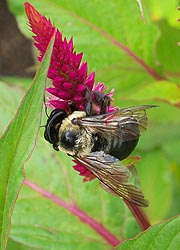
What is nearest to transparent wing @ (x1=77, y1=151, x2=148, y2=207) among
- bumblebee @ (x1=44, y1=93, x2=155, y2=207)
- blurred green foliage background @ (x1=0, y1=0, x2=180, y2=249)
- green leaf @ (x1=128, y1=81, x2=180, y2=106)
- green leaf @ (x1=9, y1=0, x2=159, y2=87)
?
bumblebee @ (x1=44, y1=93, x2=155, y2=207)

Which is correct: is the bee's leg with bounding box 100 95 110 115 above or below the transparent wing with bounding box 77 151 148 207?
above

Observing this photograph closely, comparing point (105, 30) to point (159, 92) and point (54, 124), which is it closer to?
point (159, 92)

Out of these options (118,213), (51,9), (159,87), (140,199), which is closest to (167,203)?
(118,213)

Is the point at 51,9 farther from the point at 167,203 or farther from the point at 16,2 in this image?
the point at 167,203

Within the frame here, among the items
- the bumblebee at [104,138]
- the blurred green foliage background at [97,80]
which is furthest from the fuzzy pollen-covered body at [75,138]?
the blurred green foliage background at [97,80]

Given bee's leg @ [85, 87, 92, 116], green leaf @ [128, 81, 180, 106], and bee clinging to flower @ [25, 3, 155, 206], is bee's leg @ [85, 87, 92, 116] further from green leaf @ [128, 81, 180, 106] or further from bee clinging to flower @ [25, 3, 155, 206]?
green leaf @ [128, 81, 180, 106]
